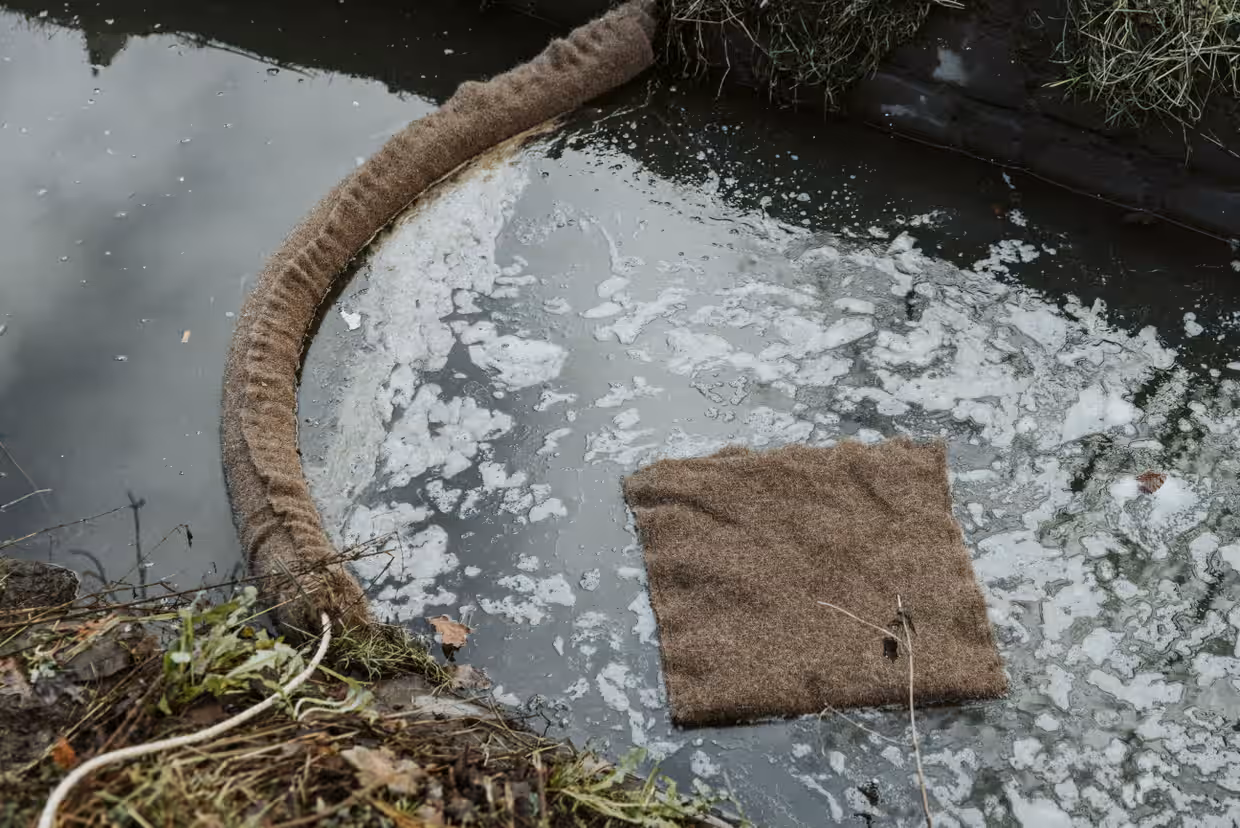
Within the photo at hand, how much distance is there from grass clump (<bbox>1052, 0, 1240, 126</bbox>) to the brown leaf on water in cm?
107

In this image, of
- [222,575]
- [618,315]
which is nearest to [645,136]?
[618,315]

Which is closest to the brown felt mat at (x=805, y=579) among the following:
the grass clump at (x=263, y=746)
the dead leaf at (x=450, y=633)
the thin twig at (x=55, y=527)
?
the grass clump at (x=263, y=746)

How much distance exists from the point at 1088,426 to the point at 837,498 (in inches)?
28.1

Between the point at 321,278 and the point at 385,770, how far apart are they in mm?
1615

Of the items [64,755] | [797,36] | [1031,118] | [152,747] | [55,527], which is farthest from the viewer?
[797,36]

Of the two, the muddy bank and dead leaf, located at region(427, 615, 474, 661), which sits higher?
the muddy bank

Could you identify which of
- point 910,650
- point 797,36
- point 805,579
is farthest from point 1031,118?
point 910,650

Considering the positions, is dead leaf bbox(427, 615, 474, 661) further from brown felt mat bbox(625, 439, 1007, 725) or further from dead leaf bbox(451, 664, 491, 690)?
brown felt mat bbox(625, 439, 1007, 725)

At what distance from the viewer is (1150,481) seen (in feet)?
9.06

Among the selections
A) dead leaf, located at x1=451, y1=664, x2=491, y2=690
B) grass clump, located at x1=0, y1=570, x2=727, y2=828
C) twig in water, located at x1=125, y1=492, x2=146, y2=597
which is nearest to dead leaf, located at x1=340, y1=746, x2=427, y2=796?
grass clump, located at x1=0, y1=570, x2=727, y2=828

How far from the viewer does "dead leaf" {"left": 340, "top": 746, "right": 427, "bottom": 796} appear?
1.88 m

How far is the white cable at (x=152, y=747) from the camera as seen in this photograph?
1639 mm

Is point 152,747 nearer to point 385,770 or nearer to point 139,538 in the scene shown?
point 385,770

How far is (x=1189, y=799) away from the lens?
2307 mm
